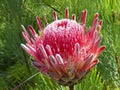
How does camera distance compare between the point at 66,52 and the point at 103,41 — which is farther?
the point at 103,41

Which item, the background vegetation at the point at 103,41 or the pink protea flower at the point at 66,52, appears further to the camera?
the background vegetation at the point at 103,41

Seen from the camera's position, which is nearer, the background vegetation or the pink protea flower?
the pink protea flower

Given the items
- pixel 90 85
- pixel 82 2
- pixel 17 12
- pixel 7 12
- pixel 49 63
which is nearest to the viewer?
pixel 49 63

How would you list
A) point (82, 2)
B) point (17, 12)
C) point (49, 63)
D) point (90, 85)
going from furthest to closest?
point (17, 12), point (82, 2), point (90, 85), point (49, 63)

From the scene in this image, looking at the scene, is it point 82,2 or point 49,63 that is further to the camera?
point 82,2

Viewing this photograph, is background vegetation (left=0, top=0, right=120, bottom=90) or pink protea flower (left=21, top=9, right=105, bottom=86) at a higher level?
pink protea flower (left=21, top=9, right=105, bottom=86)

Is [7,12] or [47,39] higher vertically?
[47,39]

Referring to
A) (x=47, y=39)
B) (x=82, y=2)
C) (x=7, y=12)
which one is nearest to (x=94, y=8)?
(x=82, y=2)

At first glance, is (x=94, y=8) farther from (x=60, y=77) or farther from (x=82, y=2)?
(x=60, y=77)

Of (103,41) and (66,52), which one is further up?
(66,52)

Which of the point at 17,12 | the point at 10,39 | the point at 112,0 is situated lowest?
the point at 10,39

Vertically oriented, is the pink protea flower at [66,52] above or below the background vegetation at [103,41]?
above
